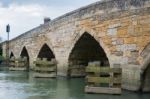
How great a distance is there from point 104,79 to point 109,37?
2.08 meters

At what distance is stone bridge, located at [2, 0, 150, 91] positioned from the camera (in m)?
11.3

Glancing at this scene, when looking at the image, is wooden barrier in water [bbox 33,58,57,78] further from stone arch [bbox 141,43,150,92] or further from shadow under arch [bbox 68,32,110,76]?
stone arch [bbox 141,43,150,92]

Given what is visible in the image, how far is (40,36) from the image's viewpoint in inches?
812

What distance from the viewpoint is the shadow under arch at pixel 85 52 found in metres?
16.1

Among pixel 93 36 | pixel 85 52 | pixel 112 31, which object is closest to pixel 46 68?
pixel 85 52

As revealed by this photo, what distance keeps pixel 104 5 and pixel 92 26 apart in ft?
3.68

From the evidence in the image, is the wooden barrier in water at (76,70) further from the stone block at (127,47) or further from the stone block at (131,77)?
the stone block at (131,77)

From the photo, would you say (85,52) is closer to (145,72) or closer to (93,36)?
(93,36)

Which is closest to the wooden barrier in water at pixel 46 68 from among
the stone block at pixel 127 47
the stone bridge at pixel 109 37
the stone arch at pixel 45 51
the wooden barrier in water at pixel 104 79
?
the stone bridge at pixel 109 37

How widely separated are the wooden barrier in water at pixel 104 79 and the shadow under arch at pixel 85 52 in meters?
4.35

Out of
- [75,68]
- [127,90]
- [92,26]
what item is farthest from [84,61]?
[127,90]

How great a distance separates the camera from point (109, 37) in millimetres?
12891

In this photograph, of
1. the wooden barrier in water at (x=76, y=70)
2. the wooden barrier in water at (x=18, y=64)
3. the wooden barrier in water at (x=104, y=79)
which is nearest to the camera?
the wooden barrier in water at (x=104, y=79)

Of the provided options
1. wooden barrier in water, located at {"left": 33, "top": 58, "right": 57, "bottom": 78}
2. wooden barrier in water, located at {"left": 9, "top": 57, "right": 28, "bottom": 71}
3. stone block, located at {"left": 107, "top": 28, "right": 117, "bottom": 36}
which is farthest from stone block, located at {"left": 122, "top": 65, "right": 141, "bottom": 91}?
wooden barrier in water, located at {"left": 9, "top": 57, "right": 28, "bottom": 71}
